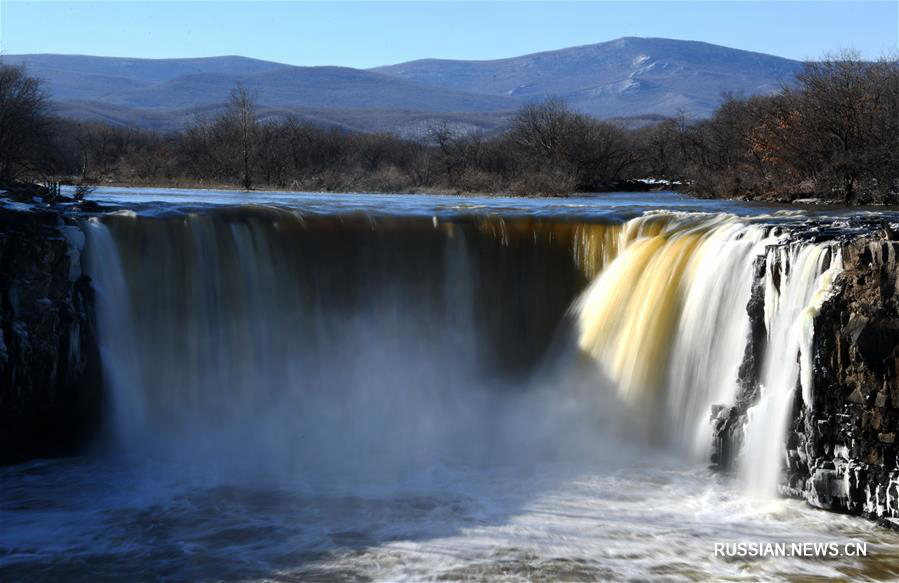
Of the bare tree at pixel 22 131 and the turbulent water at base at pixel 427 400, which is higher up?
the bare tree at pixel 22 131

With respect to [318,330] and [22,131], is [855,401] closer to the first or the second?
[318,330]

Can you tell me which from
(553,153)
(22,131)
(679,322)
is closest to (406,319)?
(679,322)

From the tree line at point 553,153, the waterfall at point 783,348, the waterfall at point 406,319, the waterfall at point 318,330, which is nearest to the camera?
the waterfall at point 783,348

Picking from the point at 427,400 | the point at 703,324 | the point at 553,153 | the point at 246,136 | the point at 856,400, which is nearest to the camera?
the point at 856,400

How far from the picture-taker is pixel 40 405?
13.8 metres

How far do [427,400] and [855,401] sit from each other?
20.7 ft

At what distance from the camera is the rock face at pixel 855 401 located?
11.2 m

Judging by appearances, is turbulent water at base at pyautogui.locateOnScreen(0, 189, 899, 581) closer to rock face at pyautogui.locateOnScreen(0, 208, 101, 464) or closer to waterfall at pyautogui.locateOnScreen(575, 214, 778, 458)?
waterfall at pyautogui.locateOnScreen(575, 214, 778, 458)

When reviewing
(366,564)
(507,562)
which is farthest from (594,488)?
(366,564)

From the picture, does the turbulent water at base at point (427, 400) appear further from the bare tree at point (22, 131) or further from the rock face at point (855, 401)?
the bare tree at point (22, 131)

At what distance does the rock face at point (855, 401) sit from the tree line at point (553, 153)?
15.0 m

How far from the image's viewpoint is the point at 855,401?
37.5 ft

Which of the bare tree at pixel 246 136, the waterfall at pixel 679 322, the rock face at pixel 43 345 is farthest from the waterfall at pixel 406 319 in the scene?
the bare tree at pixel 246 136

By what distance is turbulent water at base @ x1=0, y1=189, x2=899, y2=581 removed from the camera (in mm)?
10492
